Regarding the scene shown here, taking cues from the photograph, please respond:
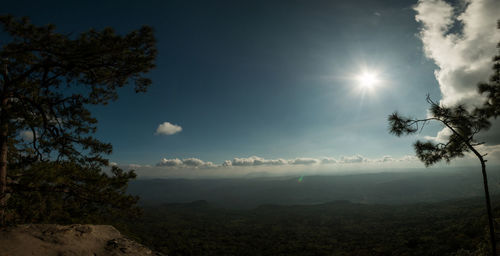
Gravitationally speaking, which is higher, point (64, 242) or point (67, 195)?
point (67, 195)

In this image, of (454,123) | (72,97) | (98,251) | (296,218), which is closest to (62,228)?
(98,251)

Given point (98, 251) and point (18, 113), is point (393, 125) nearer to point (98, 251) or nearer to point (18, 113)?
point (98, 251)

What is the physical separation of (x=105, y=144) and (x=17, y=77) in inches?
159

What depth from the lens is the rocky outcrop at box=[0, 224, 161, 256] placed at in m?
4.74

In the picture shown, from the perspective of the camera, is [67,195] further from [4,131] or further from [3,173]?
[4,131]

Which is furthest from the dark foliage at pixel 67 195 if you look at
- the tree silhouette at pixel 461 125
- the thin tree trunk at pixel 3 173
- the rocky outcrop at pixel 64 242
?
the tree silhouette at pixel 461 125

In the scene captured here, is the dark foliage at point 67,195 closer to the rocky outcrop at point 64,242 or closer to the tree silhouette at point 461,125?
the rocky outcrop at point 64,242

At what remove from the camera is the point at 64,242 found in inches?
213

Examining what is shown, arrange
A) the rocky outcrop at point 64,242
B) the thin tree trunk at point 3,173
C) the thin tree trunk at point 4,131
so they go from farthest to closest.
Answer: the thin tree trunk at point 4,131 → the thin tree trunk at point 3,173 → the rocky outcrop at point 64,242

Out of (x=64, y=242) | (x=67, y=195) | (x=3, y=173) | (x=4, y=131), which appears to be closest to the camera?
(x=64, y=242)

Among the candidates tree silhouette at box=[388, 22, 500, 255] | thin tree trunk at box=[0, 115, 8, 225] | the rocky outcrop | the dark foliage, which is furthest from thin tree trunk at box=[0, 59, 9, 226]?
tree silhouette at box=[388, 22, 500, 255]

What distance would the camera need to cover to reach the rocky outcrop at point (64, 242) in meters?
4.74

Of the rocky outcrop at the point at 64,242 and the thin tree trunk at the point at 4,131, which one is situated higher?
the thin tree trunk at the point at 4,131

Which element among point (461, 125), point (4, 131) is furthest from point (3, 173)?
point (461, 125)
